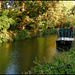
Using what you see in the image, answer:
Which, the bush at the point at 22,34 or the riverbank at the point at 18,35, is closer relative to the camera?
the riverbank at the point at 18,35

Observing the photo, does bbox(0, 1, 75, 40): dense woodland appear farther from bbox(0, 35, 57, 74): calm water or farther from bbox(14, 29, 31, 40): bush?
bbox(0, 35, 57, 74): calm water

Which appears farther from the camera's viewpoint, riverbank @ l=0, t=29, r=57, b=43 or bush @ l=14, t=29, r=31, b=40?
bush @ l=14, t=29, r=31, b=40

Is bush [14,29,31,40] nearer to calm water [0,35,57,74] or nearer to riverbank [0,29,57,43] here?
riverbank [0,29,57,43]

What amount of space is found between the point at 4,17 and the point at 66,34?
11.1 metres

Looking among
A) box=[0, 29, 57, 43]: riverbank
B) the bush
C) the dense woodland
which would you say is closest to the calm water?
box=[0, 29, 57, 43]: riverbank

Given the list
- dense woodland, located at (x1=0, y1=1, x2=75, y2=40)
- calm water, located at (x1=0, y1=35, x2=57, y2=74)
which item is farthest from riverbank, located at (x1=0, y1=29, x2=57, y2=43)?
calm water, located at (x1=0, y1=35, x2=57, y2=74)

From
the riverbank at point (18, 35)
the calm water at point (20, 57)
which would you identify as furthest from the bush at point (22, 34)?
the calm water at point (20, 57)

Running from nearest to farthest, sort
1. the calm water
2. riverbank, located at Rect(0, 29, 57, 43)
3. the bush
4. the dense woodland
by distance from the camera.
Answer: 1. the calm water
2. riverbank, located at Rect(0, 29, 57, 43)
3. the dense woodland
4. the bush

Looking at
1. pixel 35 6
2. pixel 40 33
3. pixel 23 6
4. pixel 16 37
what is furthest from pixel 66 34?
pixel 40 33

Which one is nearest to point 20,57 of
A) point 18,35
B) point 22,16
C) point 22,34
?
point 18,35

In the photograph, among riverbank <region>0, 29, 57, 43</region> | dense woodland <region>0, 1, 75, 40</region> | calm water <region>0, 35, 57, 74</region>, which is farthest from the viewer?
dense woodland <region>0, 1, 75, 40</region>

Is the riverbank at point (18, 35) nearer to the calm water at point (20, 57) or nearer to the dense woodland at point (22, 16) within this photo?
the dense woodland at point (22, 16)

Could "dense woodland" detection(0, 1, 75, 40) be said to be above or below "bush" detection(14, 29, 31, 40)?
above

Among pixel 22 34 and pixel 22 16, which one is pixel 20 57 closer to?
pixel 22 34
